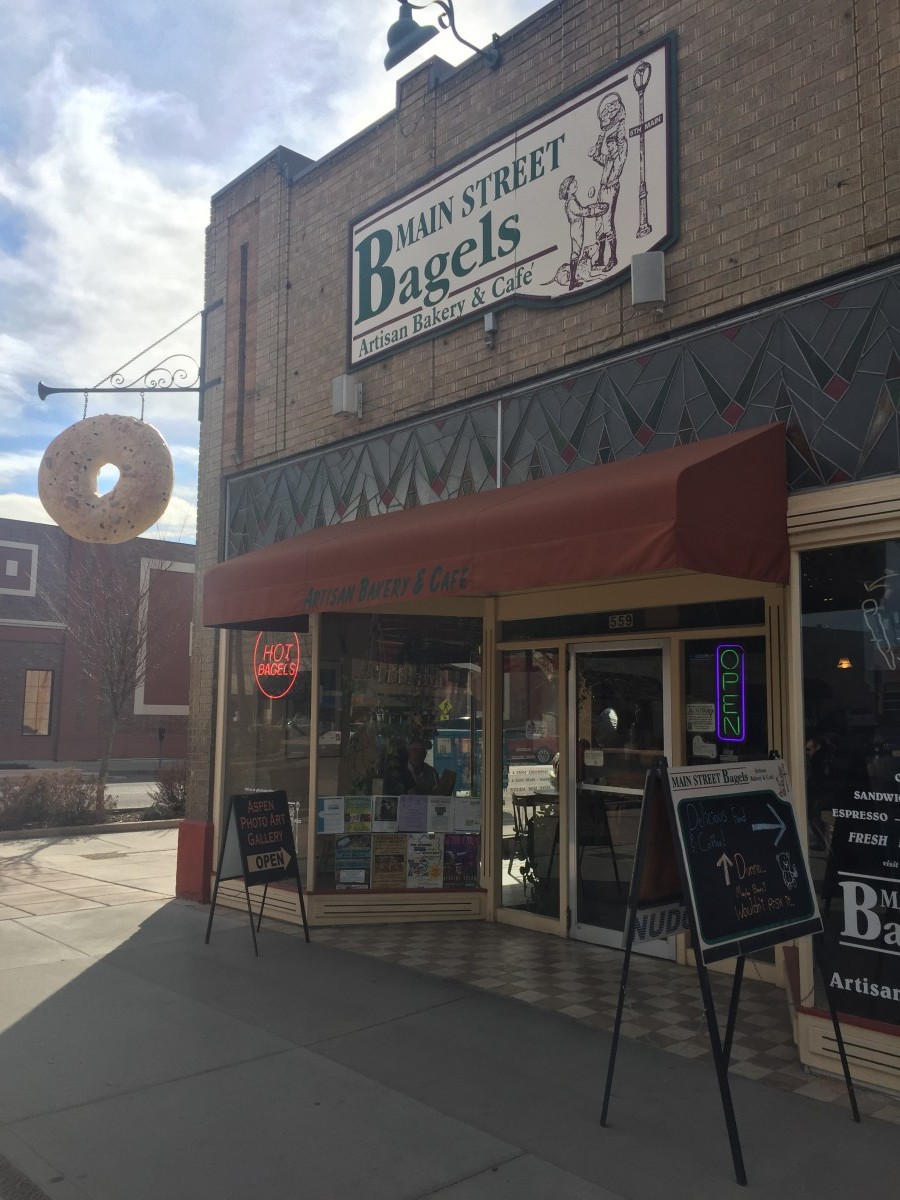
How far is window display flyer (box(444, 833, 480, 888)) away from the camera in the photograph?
8.08 metres

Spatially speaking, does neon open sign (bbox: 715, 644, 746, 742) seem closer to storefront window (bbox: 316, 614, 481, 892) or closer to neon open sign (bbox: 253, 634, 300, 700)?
storefront window (bbox: 316, 614, 481, 892)

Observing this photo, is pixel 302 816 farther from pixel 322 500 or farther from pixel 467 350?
pixel 467 350

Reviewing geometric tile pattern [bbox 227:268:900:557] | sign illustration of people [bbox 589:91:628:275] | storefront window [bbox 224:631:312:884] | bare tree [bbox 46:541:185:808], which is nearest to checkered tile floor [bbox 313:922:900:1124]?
storefront window [bbox 224:631:312:884]

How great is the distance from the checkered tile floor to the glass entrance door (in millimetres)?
349

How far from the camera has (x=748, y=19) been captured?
6078mm

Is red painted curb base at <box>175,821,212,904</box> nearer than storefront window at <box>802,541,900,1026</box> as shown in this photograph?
No

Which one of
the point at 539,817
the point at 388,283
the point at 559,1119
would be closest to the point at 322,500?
the point at 388,283

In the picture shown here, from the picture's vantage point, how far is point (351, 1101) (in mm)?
4480

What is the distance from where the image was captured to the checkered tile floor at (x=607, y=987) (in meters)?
4.91

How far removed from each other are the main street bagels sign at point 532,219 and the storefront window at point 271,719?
276cm

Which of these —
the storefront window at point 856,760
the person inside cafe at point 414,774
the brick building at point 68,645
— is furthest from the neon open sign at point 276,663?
the brick building at point 68,645

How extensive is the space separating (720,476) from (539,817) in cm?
372

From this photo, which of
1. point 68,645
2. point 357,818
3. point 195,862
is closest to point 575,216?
point 357,818

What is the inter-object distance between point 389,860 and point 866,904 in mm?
4352
